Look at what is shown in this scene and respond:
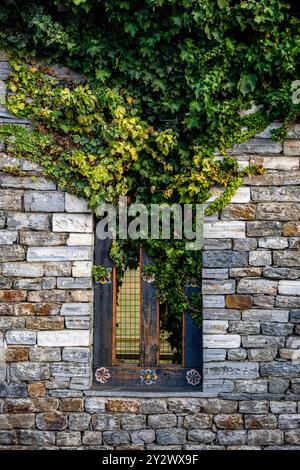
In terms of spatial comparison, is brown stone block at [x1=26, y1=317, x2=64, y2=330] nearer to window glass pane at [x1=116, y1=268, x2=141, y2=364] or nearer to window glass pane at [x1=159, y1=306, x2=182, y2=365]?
window glass pane at [x1=116, y1=268, x2=141, y2=364]

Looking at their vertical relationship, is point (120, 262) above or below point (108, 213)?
below

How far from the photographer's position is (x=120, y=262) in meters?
4.55

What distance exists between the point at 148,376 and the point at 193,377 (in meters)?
0.41

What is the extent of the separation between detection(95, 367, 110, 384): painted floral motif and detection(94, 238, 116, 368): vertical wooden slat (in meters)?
0.09

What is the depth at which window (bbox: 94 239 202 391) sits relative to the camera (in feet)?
14.8

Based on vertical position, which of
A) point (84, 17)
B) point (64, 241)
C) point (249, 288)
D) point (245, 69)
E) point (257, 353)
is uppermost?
point (84, 17)

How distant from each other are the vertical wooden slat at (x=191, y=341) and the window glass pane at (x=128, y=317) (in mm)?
447

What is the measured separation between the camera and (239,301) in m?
4.33

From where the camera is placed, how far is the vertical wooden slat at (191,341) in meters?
4.51

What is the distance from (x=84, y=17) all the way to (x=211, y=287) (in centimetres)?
259

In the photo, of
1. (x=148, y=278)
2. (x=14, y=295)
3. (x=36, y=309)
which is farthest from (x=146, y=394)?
(x=14, y=295)

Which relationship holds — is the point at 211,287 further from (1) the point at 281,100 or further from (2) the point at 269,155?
(1) the point at 281,100

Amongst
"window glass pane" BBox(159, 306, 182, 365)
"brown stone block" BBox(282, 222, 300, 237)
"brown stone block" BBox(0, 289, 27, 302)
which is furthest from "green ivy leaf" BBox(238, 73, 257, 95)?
"brown stone block" BBox(0, 289, 27, 302)

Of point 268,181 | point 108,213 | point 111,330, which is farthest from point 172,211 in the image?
point 111,330
